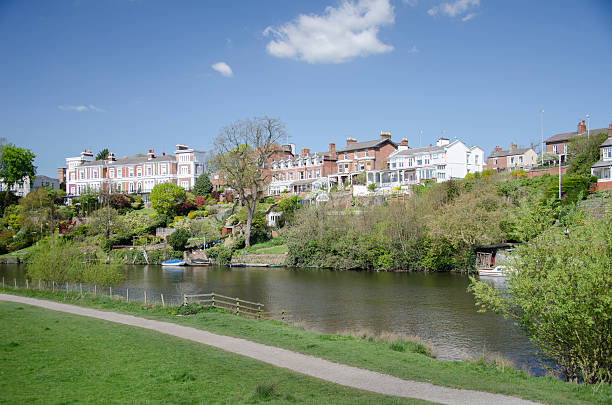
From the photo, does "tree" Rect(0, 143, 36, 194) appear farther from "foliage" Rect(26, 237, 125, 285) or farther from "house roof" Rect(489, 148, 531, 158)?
"house roof" Rect(489, 148, 531, 158)

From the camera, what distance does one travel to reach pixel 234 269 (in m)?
64.4

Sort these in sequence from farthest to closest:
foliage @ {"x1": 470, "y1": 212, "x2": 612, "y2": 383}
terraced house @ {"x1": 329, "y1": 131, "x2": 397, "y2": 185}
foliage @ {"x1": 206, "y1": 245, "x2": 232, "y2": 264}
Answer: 1. terraced house @ {"x1": 329, "y1": 131, "x2": 397, "y2": 185}
2. foliage @ {"x1": 206, "y1": 245, "x2": 232, "y2": 264}
3. foliage @ {"x1": 470, "y1": 212, "x2": 612, "y2": 383}

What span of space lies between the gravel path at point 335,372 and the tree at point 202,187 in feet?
253

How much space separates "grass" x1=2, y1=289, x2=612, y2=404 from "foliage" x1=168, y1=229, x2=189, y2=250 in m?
48.8

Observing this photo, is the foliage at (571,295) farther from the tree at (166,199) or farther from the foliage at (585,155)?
the tree at (166,199)

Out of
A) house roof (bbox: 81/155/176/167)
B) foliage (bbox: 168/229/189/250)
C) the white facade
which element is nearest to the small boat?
foliage (bbox: 168/229/189/250)

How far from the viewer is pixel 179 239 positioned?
74625 millimetres

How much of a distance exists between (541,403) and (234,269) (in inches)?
2122

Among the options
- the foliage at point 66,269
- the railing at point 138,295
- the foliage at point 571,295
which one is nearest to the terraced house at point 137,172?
the railing at point 138,295

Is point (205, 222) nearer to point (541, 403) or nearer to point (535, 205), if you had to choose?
point (535, 205)

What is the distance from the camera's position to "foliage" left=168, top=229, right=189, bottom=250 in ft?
245

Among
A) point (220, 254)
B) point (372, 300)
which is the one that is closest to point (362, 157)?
point (220, 254)

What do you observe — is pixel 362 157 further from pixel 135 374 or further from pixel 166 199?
pixel 135 374

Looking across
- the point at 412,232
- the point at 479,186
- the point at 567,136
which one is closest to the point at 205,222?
the point at 412,232
